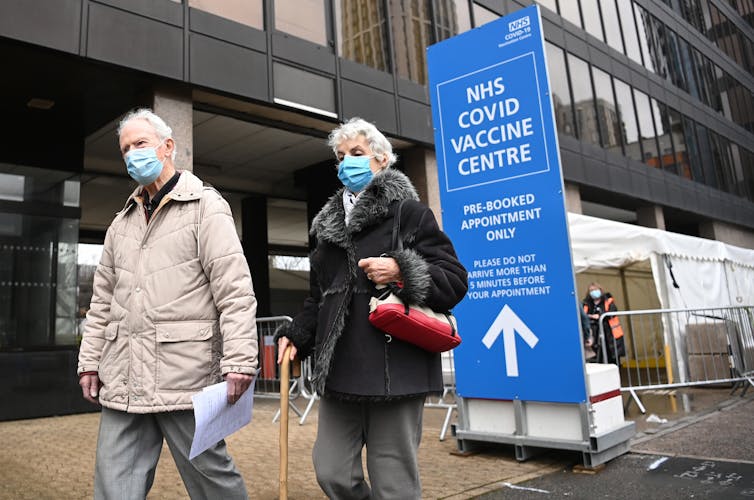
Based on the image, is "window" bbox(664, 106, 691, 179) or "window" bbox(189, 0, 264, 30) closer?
"window" bbox(189, 0, 264, 30)

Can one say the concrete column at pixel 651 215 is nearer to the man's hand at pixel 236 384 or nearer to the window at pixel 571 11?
the window at pixel 571 11

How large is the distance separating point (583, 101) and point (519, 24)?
13.2 meters

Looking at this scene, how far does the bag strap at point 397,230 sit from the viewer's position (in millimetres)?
2562

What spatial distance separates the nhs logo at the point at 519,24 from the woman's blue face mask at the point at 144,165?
368cm

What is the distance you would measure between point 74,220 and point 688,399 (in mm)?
9858

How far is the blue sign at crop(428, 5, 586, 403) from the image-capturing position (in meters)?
4.88

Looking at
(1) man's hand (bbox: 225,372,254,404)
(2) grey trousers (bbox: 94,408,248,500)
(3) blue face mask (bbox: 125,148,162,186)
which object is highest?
(3) blue face mask (bbox: 125,148,162,186)

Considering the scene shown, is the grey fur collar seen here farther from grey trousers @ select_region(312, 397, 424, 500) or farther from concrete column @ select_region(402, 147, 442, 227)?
concrete column @ select_region(402, 147, 442, 227)

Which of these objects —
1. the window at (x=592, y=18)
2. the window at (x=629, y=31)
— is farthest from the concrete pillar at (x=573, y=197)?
the window at (x=629, y=31)

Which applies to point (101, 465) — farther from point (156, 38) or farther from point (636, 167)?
point (636, 167)

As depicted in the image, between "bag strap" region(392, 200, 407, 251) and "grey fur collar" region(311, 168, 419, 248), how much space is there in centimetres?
4

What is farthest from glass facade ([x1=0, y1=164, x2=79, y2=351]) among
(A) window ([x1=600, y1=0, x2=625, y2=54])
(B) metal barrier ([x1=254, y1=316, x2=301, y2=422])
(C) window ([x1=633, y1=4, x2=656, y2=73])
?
(C) window ([x1=633, y1=4, x2=656, y2=73])

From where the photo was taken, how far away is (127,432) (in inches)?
101

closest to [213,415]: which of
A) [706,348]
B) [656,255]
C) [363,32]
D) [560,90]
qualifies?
[706,348]
